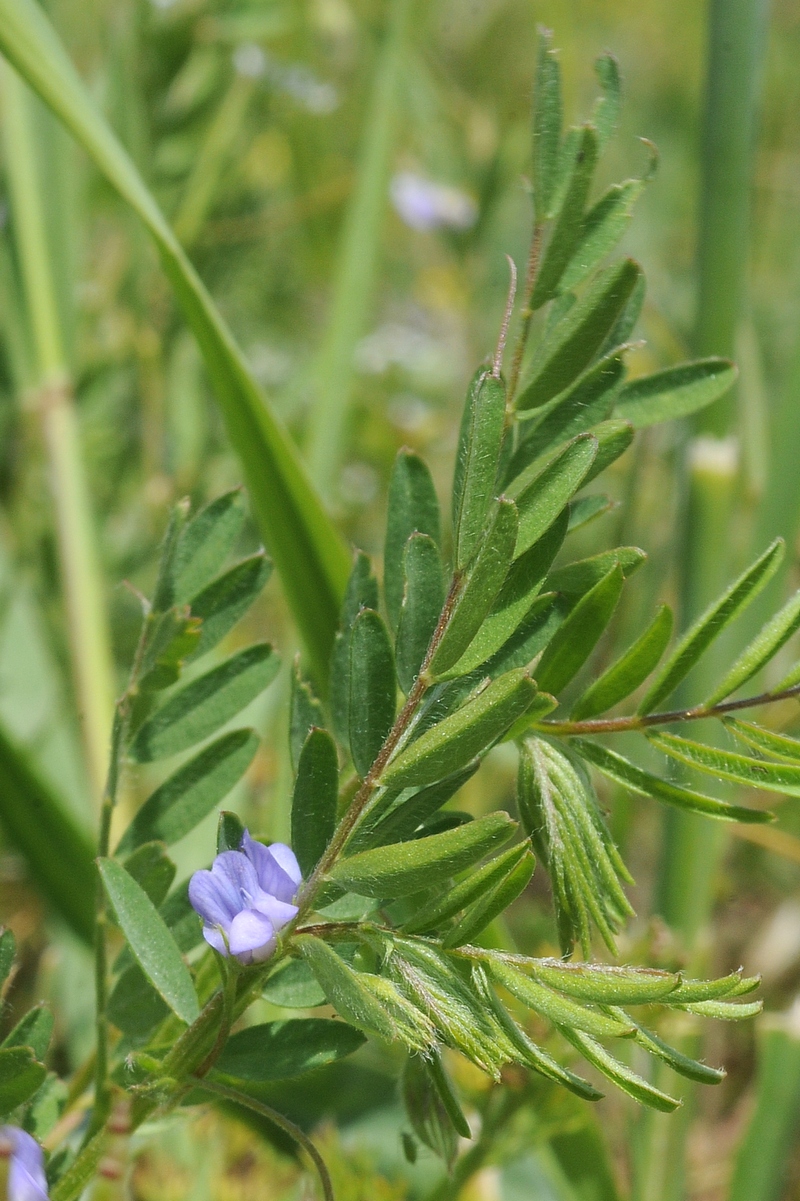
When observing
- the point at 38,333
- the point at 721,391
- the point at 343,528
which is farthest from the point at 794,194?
the point at 721,391

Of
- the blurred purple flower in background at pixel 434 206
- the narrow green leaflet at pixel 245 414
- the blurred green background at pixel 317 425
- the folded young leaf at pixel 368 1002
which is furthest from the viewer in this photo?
the blurred purple flower in background at pixel 434 206

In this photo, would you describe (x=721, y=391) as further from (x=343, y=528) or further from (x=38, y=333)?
(x=343, y=528)

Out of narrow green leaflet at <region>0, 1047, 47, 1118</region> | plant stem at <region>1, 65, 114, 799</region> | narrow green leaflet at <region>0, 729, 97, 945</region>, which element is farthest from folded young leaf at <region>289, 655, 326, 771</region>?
plant stem at <region>1, 65, 114, 799</region>

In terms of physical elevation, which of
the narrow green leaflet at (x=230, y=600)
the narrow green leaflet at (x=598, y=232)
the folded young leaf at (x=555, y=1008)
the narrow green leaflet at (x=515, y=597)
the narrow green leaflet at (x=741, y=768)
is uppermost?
the narrow green leaflet at (x=598, y=232)

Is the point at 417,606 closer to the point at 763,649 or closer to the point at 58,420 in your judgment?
the point at 763,649

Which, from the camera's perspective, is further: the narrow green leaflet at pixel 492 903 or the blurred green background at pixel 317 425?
the blurred green background at pixel 317 425

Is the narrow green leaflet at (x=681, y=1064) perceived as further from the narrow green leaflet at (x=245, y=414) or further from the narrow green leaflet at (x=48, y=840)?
the narrow green leaflet at (x=48, y=840)

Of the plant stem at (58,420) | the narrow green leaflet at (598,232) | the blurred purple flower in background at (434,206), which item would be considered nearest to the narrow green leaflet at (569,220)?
the narrow green leaflet at (598,232)
